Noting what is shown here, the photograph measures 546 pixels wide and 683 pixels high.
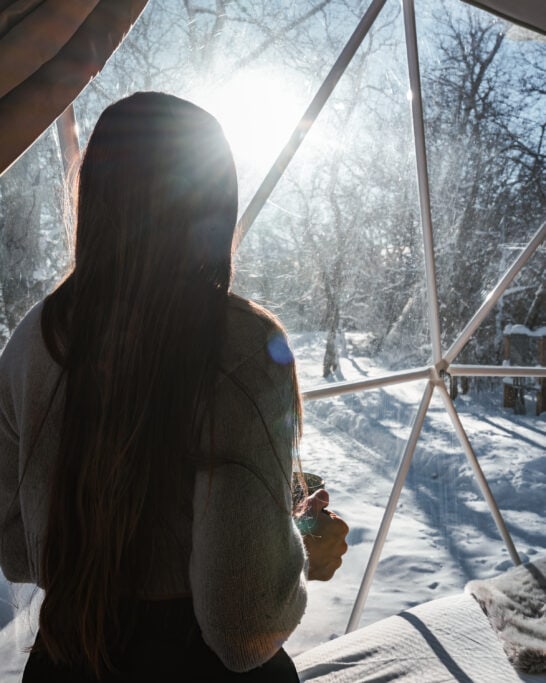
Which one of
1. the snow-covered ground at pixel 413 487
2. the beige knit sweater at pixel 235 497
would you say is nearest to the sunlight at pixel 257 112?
the snow-covered ground at pixel 413 487

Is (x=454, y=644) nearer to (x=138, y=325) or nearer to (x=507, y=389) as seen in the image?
(x=507, y=389)

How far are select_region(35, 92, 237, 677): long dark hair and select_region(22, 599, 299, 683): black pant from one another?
0.29 feet

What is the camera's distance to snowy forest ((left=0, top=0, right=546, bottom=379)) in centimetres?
192

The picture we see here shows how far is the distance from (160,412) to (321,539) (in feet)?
1.52

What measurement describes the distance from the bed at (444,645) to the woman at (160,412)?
2.84 feet

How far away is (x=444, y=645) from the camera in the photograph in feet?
6.57

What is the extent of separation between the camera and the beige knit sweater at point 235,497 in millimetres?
829

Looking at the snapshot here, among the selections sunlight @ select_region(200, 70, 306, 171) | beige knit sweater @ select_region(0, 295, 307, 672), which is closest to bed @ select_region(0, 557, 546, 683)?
beige knit sweater @ select_region(0, 295, 307, 672)

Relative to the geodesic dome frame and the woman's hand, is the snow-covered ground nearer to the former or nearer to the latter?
the geodesic dome frame

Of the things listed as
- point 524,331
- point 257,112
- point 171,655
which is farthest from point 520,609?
point 257,112

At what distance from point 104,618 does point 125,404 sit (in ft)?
1.10

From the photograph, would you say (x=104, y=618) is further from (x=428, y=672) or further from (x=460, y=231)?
(x=460, y=231)

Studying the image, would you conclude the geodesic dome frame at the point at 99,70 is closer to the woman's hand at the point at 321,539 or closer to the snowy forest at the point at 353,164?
the snowy forest at the point at 353,164

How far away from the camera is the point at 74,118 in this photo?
5.85 feet
